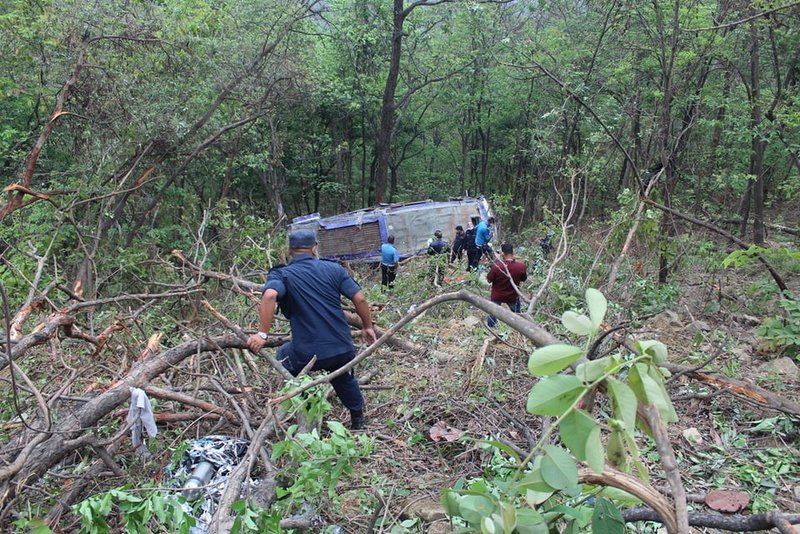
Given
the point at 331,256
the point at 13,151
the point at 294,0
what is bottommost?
the point at 331,256

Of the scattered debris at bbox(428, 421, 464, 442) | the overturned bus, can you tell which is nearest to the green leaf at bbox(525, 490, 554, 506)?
the scattered debris at bbox(428, 421, 464, 442)

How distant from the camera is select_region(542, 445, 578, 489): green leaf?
92 cm

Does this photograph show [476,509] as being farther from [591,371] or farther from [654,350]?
[654,350]

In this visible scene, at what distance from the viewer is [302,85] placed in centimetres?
1245

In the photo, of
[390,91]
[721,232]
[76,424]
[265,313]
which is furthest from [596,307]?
[390,91]

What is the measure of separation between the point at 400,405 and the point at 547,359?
3.43m

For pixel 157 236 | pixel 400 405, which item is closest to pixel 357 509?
pixel 400 405

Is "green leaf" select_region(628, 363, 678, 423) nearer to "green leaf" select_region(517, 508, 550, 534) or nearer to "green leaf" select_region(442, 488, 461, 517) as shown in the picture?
"green leaf" select_region(517, 508, 550, 534)

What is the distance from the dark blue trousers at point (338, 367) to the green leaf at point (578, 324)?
2.88 metres

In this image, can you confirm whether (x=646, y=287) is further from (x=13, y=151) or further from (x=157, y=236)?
(x=13, y=151)

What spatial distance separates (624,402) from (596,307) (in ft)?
0.62

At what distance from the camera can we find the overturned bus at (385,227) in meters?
14.4

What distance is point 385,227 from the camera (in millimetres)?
14367

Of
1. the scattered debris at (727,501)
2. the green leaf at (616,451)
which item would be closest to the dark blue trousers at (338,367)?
the scattered debris at (727,501)
